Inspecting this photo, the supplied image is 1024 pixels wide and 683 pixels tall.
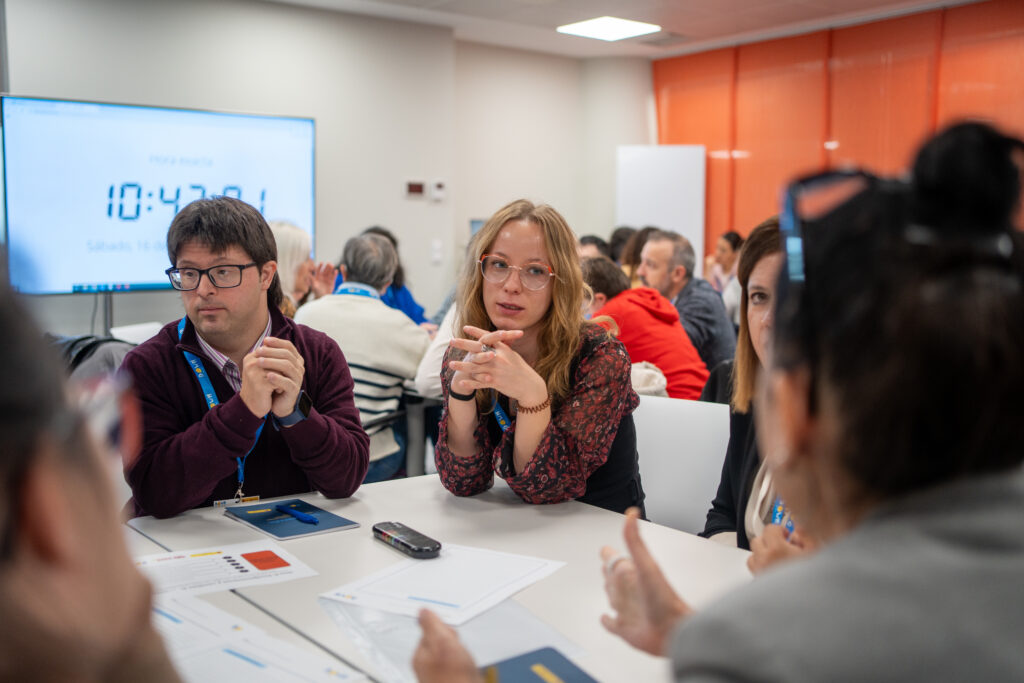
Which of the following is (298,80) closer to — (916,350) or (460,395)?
(460,395)

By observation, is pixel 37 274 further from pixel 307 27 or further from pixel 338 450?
pixel 307 27

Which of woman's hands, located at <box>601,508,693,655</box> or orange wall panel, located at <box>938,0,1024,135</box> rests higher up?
orange wall panel, located at <box>938,0,1024,135</box>

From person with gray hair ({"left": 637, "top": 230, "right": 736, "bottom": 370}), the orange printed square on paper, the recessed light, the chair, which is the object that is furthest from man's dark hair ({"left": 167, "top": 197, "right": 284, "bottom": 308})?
the recessed light

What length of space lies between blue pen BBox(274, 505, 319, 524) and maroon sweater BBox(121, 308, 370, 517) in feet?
0.37

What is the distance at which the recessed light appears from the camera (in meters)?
6.84

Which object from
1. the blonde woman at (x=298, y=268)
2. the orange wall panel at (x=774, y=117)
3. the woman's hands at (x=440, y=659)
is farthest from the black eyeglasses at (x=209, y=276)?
the orange wall panel at (x=774, y=117)

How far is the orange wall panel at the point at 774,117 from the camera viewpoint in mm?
7441

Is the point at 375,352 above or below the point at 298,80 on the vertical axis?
below

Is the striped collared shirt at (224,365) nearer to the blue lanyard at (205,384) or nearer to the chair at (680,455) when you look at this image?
the blue lanyard at (205,384)

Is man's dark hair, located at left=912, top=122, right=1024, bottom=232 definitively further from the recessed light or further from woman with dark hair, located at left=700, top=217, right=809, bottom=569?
the recessed light

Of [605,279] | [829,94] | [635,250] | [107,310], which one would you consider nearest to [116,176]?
[107,310]

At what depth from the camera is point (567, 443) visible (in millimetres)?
2033

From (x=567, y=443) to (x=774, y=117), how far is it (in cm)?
660

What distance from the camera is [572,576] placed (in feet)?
5.02
